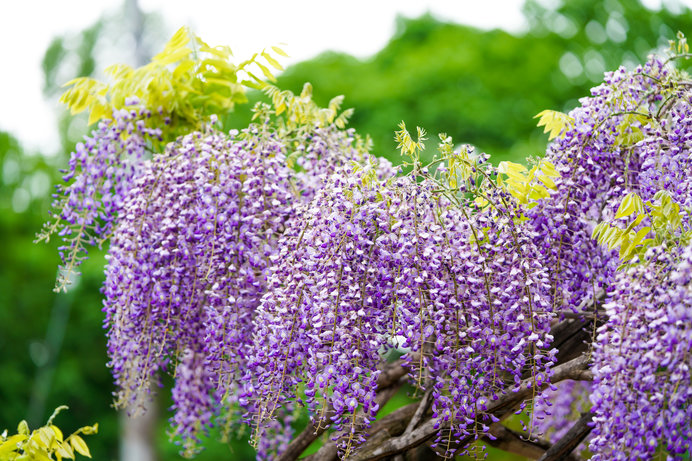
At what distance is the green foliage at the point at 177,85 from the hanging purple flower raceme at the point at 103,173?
0.10m

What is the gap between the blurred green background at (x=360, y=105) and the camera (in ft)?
42.8

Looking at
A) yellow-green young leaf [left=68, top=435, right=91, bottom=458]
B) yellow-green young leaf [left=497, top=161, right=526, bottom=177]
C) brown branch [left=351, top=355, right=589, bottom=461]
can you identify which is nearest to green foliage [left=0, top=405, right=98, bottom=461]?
yellow-green young leaf [left=68, top=435, right=91, bottom=458]

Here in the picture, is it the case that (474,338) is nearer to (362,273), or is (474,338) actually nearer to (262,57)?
(362,273)

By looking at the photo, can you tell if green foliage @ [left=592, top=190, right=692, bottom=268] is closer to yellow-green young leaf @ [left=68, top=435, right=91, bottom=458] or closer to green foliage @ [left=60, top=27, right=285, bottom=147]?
green foliage @ [left=60, top=27, right=285, bottom=147]

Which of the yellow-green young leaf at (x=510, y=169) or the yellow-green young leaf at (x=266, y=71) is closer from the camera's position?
the yellow-green young leaf at (x=510, y=169)

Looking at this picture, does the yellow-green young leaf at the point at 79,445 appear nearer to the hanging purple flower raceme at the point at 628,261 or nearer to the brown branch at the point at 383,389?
the brown branch at the point at 383,389

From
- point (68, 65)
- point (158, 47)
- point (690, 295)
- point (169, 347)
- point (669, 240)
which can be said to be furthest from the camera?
point (68, 65)

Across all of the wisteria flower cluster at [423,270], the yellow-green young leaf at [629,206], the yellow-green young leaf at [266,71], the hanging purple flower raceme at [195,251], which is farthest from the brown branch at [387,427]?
the yellow-green young leaf at [266,71]

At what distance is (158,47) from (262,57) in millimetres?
10105

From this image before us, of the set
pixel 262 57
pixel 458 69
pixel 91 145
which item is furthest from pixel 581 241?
pixel 458 69

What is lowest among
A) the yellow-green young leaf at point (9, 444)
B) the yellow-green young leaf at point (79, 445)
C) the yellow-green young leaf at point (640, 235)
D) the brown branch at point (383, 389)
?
the brown branch at point (383, 389)

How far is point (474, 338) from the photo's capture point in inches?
107

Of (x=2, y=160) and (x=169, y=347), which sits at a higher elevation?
(x=2, y=160)

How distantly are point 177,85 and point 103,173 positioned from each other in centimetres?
58
